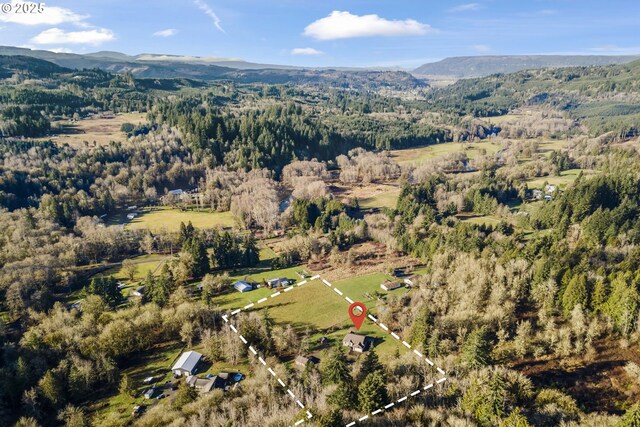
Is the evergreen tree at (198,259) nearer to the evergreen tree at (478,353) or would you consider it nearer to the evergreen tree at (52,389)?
the evergreen tree at (52,389)

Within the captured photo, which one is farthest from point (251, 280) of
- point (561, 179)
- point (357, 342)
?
point (561, 179)

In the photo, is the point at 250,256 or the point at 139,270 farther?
the point at 250,256

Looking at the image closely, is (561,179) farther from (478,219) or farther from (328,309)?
(328,309)

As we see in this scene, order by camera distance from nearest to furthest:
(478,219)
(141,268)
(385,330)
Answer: (385,330)
(141,268)
(478,219)

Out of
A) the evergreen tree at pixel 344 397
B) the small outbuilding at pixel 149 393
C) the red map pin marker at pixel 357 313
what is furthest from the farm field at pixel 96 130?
the evergreen tree at pixel 344 397

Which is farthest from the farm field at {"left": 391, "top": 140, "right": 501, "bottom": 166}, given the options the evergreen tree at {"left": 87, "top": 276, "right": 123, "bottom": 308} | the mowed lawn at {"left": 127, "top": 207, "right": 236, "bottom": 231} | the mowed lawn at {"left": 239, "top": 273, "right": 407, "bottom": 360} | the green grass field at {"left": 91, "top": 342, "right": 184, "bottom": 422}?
the green grass field at {"left": 91, "top": 342, "right": 184, "bottom": 422}

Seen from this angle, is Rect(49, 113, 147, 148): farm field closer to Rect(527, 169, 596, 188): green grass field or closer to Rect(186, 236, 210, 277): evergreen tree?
Rect(186, 236, 210, 277): evergreen tree
